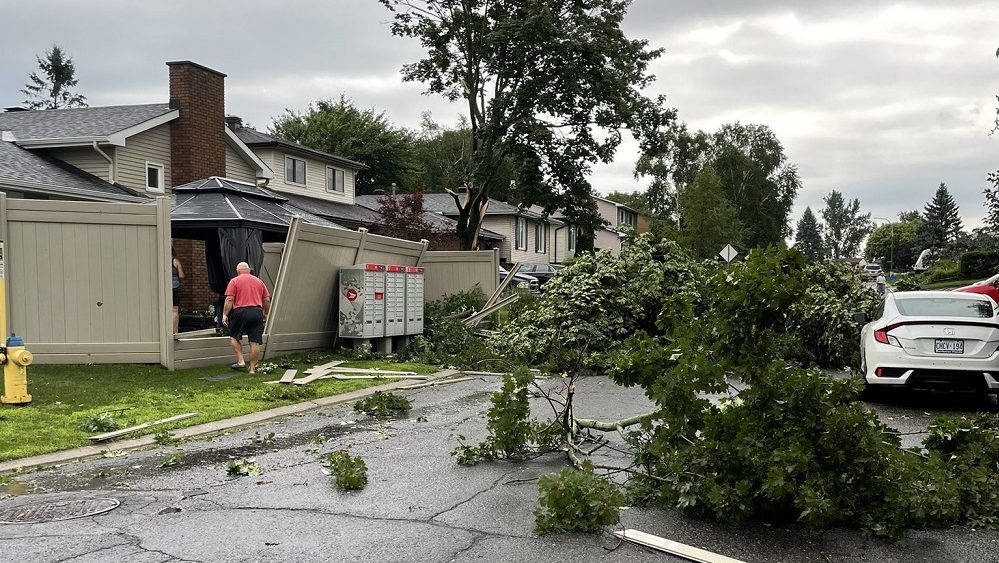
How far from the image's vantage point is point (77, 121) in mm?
26094

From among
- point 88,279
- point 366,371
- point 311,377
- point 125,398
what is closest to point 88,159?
point 88,279

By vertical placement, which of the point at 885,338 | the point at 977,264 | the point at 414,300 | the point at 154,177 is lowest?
the point at 885,338

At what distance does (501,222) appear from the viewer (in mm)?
54344

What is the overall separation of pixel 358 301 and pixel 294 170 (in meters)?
19.9

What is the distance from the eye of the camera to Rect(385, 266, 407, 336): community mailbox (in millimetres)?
15906

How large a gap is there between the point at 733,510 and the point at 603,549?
89cm

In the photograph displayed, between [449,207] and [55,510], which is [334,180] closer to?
[449,207]

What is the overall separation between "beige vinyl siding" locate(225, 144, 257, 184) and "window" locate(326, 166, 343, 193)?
688cm

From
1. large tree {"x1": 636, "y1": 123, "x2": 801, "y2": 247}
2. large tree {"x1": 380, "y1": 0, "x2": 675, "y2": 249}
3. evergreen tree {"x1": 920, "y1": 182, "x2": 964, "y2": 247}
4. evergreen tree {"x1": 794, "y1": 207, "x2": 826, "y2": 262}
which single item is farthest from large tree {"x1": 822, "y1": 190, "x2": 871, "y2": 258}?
large tree {"x1": 380, "y1": 0, "x2": 675, "y2": 249}

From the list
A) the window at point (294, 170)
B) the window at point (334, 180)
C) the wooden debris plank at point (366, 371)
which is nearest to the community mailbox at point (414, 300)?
the wooden debris plank at point (366, 371)

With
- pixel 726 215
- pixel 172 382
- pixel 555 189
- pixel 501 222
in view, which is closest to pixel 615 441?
→ pixel 172 382

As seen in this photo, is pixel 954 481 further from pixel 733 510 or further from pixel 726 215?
pixel 726 215

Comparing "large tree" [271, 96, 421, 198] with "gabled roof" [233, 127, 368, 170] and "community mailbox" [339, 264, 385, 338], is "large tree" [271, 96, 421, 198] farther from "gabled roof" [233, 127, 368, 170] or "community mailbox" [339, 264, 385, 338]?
"community mailbox" [339, 264, 385, 338]

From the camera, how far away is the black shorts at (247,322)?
1246 cm
